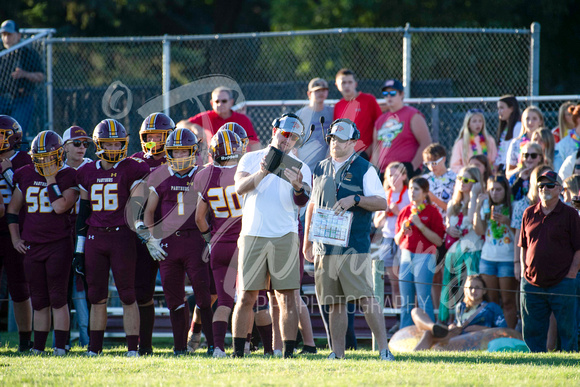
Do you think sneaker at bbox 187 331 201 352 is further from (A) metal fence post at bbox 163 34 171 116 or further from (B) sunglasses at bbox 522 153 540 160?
(B) sunglasses at bbox 522 153 540 160

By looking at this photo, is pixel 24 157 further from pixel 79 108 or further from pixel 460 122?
A: pixel 460 122

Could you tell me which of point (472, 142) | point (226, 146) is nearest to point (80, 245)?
point (226, 146)

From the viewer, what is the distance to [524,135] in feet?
33.5

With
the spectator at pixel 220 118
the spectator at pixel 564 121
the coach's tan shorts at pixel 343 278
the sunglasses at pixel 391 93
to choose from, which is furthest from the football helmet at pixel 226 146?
the spectator at pixel 564 121

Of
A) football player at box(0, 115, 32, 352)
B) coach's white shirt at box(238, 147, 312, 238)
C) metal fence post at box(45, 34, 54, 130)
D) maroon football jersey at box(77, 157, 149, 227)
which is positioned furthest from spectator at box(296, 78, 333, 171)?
metal fence post at box(45, 34, 54, 130)

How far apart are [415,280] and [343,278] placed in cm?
279

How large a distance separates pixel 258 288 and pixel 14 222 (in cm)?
305

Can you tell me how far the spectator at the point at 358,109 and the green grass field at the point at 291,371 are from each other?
4182mm

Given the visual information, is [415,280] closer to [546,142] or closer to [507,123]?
[546,142]

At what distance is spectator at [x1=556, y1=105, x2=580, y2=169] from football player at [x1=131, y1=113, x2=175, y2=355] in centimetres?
515

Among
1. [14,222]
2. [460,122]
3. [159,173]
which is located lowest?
[14,222]

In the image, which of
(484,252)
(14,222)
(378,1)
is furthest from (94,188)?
(378,1)

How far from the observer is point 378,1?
20.0 metres

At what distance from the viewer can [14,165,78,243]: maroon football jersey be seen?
7.98 meters
